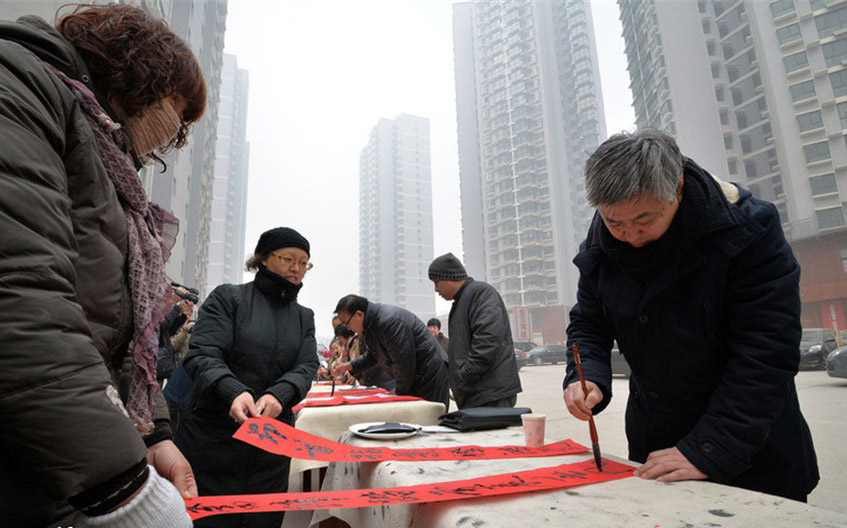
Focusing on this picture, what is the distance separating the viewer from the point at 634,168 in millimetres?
988

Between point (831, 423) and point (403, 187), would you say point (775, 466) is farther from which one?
point (403, 187)

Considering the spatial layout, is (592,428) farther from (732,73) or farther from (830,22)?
(732,73)

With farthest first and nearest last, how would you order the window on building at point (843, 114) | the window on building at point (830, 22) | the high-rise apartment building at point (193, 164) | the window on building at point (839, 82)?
the window on building at point (830, 22) < the window on building at point (839, 82) < the window on building at point (843, 114) < the high-rise apartment building at point (193, 164)

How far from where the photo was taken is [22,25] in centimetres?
61

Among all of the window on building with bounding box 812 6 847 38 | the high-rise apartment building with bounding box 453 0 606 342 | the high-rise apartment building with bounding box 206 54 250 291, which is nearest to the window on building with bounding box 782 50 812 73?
the window on building with bounding box 812 6 847 38

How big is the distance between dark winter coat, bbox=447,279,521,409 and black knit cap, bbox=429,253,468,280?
6.2 inches

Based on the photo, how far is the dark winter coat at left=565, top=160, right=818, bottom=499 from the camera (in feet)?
3.10

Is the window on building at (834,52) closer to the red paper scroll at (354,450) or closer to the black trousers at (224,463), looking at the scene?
the red paper scroll at (354,450)

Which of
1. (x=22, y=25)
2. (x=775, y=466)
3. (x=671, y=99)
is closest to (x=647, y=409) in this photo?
(x=775, y=466)

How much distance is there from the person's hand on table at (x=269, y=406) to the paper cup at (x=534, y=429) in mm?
927

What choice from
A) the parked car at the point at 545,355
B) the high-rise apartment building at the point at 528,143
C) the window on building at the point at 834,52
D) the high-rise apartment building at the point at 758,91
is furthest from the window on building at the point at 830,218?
the high-rise apartment building at the point at 528,143

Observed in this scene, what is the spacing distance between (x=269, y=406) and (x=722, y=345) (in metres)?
1.46

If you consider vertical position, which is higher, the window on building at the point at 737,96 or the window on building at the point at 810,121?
the window on building at the point at 737,96

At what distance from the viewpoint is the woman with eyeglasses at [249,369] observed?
1629 millimetres
